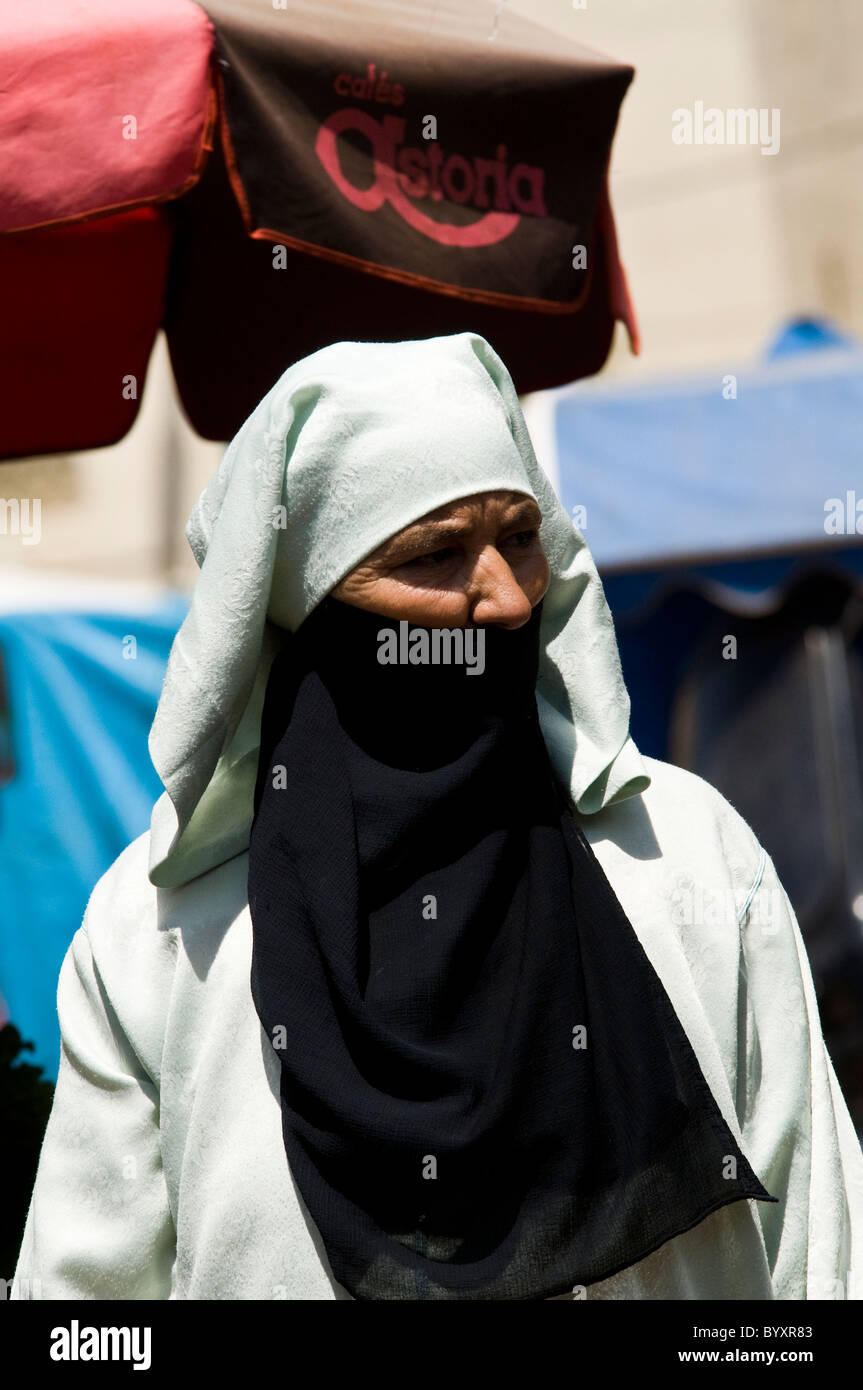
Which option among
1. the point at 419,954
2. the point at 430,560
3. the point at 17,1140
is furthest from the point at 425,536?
the point at 17,1140

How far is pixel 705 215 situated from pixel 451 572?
7.89 m

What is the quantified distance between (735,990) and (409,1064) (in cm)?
44

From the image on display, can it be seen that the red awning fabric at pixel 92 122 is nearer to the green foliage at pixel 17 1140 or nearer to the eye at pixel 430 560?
the eye at pixel 430 560

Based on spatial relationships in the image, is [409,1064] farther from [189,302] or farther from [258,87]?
[189,302]

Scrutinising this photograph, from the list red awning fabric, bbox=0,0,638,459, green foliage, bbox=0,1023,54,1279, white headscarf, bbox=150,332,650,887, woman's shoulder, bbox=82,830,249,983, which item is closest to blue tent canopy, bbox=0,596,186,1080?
red awning fabric, bbox=0,0,638,459

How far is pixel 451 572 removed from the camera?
72.3 inches

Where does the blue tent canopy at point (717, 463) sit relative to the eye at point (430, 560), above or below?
above

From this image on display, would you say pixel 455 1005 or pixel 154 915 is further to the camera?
pixel 154 915

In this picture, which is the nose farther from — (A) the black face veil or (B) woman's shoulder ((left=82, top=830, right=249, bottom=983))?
(B) woman's shoulder ((left=82, top=830, right=249, bottom=983))

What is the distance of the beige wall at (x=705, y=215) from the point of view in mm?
9016

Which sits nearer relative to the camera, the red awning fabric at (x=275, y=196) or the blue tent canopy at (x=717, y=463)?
the red awning fabric at (x=275, y=196)


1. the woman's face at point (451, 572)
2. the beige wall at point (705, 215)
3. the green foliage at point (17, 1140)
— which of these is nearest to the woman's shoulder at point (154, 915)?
the woman's face at point (451, 572)

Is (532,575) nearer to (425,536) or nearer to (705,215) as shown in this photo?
(425,536)

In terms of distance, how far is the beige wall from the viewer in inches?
355
